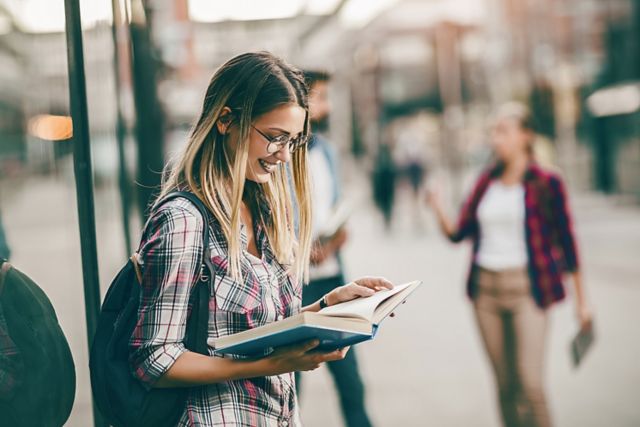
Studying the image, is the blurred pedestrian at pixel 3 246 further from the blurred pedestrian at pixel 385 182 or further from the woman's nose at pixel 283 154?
the blurred pedestrian at pixel 385 182

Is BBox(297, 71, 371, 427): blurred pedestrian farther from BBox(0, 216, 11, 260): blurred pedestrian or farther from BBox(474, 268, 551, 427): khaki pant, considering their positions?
BBox(0, 216, 11, 260): blurred pedestrian

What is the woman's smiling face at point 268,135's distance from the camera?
6.05 ft

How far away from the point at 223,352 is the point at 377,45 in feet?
78.5

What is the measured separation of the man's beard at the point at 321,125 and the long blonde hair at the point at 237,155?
2117 millimetres

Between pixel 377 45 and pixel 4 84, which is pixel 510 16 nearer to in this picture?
pixel 377 45

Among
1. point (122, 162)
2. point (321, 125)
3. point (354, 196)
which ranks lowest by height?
point (354, 196)

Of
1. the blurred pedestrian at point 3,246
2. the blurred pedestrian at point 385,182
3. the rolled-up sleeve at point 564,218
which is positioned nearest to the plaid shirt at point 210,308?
the blurred pedestrian at point 3,246

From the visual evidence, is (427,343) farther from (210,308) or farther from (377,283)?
(210,308)

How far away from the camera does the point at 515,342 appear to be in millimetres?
3977

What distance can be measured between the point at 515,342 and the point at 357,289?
89.1 inches

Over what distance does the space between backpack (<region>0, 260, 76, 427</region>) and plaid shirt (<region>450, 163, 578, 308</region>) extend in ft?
8.71

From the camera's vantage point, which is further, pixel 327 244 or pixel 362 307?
pixel 327 244

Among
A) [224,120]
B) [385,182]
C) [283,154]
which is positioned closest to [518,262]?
[283,154]

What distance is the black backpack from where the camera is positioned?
1603 millimetres
